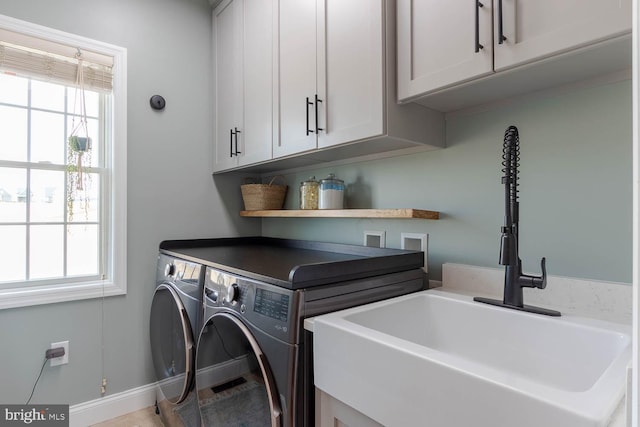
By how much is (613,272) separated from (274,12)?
181 cm

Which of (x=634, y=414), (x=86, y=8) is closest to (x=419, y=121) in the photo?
(x=634, y=414)

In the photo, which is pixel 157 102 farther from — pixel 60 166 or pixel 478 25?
pixel 478 25

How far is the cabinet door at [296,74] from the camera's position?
1.55m

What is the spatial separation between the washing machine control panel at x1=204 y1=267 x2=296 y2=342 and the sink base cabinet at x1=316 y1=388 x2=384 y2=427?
190mm

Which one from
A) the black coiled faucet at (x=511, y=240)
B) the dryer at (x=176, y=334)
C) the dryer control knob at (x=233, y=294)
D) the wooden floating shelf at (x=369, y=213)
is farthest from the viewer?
the dryer at (x=176, y=334)

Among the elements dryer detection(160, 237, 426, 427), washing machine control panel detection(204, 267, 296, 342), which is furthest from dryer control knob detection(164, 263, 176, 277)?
washing machine control panel detection(204, 267, 296, 342)

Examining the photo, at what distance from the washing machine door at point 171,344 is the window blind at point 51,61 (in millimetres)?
1238

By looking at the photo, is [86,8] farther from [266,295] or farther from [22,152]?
[266,295]

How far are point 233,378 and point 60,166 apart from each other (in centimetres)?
159

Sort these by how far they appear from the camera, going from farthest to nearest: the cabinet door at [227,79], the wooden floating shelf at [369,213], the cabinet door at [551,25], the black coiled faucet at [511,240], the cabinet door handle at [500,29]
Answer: the cabinet door at [227,79]
the wooden floating shelf at [369,213]
the black coiled faucet at [511,240]
the cabinet door handle at [500,29]
the cabinet door at [551,25]

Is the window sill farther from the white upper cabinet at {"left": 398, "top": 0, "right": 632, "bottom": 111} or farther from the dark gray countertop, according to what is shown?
the white upper cabinet at {"left": 398, "top": 0, "right": 632, "bottom": 111}

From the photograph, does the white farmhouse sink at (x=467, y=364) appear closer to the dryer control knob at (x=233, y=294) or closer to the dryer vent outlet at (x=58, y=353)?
the dryer control knob at (x=233, y=294)

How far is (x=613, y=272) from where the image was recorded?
1057 mm

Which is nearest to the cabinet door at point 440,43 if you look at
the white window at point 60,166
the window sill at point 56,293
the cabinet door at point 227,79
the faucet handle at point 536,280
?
the faucet handle at point 536,280
